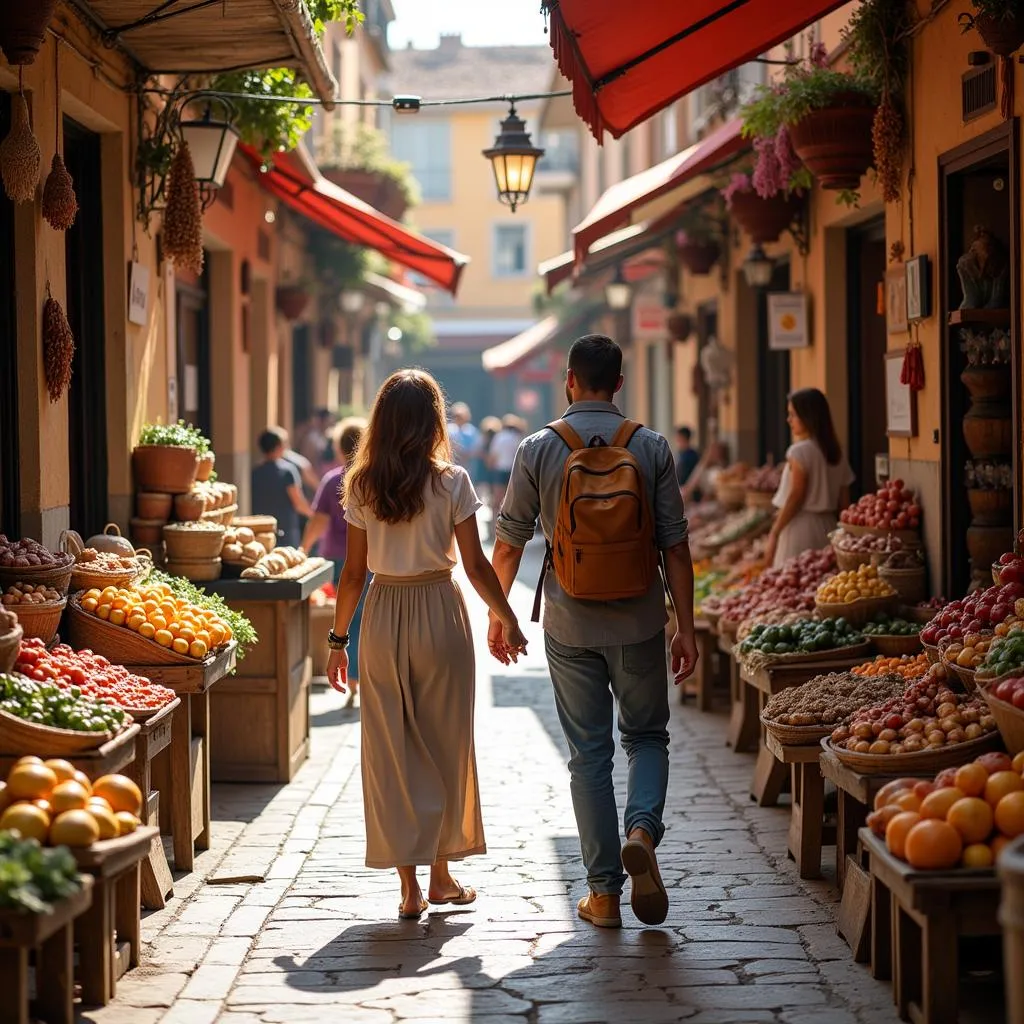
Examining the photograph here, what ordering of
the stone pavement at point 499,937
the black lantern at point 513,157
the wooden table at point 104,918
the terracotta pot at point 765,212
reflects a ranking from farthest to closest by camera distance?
the black lantern at point 513,157, the terracotta pot at point 765,212, the stone pavement at point 499,937, the wooden table at point 104,918

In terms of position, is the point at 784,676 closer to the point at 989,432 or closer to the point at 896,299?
the point at 989,432

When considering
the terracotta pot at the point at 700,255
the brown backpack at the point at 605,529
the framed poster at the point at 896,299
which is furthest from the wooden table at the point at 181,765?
the terracotta pot at the point at 700,255

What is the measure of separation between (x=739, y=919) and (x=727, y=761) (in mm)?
3238

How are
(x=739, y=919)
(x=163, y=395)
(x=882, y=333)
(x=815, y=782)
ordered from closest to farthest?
1. (x=739, y=919)
2. (x=815, y=782)
3. (x=163, y=395)
4. (x=882, y=333)

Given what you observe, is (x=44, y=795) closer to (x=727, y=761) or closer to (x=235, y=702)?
(x=235, y=702)

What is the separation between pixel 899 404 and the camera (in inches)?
383

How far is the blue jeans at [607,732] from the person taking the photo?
6.18m

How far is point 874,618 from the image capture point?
8617 millimetres

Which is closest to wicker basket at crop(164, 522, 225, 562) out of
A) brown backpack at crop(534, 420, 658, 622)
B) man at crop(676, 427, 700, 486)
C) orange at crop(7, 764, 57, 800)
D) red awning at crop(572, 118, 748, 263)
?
brown backpack at crop(534, 420, 658, 622)

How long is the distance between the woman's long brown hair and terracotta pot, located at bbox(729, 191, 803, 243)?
22.1 feet

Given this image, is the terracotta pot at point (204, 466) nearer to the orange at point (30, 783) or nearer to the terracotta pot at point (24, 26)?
the terracotta pot at point (24, 26)

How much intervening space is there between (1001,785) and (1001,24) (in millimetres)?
3592

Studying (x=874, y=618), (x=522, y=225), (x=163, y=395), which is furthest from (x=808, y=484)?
(x=522, y=225)

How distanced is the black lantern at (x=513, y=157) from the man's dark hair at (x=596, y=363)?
22.4 ft
